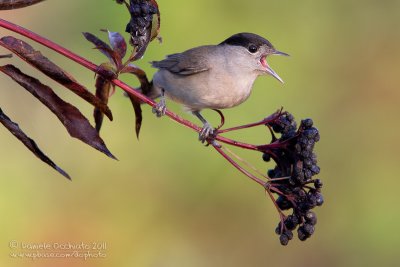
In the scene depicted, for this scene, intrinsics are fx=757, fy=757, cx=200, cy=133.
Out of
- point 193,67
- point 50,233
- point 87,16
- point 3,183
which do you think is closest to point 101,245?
point 50,233

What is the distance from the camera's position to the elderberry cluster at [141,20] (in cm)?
235

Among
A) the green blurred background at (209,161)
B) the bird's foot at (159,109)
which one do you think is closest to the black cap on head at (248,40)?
the bird's foot at (159,109)

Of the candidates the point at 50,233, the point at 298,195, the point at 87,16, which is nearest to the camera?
the point at 298,195

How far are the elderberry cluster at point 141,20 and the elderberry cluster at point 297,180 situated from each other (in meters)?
0.58

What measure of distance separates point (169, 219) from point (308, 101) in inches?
60.7

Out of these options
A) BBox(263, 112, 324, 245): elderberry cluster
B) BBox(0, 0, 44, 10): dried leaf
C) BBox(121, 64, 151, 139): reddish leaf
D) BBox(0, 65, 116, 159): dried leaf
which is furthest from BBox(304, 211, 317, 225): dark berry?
BBox(0, 0, 44, 10): dried leaf

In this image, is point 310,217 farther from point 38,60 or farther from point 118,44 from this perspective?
point 38,60

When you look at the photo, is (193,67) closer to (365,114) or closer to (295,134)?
(295,134)

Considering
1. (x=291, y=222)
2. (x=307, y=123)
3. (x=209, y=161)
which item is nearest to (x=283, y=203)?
(x=291, y=222)

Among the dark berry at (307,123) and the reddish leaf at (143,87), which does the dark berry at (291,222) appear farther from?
the reddish leaf at (143,87)

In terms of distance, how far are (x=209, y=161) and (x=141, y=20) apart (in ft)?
10.2

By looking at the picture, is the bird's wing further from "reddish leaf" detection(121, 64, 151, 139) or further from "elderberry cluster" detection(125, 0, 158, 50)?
"elderberry cluster" detection(125, 0, 158, 50)

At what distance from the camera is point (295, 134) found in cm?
260

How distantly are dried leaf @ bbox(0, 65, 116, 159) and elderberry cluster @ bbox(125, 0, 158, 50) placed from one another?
32cm
